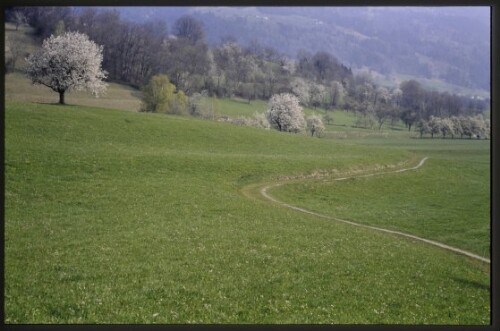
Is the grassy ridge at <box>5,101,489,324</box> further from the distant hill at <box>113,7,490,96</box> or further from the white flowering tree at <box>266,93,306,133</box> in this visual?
the distant hill at <box>113,7,490,96</box>

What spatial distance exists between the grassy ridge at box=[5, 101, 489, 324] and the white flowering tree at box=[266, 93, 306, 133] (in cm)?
22

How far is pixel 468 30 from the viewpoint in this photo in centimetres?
931

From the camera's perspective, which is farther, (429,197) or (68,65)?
(68,65)

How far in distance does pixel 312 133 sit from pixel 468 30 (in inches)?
116

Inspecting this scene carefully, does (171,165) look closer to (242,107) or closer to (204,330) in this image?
(242,107)

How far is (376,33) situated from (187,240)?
4540mm

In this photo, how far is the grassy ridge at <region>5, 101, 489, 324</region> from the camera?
350 inches

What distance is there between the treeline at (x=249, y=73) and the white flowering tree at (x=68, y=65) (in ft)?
0.62

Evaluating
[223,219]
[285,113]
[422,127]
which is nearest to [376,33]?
[422,127]

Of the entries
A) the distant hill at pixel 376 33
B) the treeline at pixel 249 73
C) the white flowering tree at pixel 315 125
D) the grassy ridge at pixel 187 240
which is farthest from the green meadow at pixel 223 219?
the distant hill at pixel 376 33

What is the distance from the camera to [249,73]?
32.5 ft

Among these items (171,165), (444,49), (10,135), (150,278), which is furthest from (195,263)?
(444,49)

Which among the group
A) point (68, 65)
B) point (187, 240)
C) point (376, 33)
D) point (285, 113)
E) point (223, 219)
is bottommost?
point (187, 240)

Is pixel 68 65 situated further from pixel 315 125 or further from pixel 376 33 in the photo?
pixel 376 33
